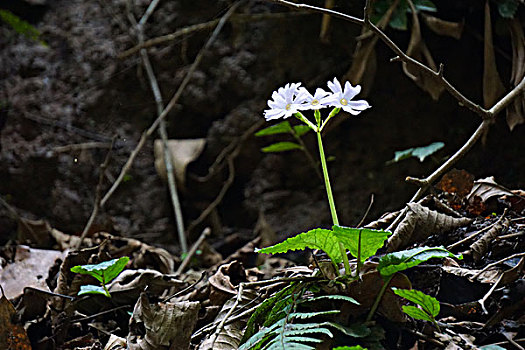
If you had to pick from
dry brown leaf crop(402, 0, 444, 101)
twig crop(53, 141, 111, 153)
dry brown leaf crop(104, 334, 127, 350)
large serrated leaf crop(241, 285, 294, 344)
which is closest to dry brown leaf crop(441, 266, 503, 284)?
large serrated leaf crop(241, 285, 294, 344)

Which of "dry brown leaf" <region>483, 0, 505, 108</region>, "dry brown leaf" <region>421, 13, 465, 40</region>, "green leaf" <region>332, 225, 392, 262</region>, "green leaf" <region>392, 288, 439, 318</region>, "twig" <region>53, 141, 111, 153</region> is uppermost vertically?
"dry brown leaf" <region>421, 13, 465, 40</region>

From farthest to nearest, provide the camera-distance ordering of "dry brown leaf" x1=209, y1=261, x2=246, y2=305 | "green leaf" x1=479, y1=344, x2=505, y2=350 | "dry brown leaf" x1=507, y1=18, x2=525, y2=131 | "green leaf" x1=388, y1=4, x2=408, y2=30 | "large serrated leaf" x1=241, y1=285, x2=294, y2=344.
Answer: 1. "green leaf" x1=388, y1=4, x2=408, y2=30
2. "dry brown leaf" x1=507, y1=18, x2=525, y2=131
3. "dry brown leaf" x1=209, y1=261, x2=246, y2=305
4. "large serrated leaf" x1=241, y1=285, x2=294, y2=344
5. "green leaf" x1=479, y1=344, x2=505, y2=350

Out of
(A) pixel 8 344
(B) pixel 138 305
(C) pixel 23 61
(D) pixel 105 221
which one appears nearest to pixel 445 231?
(B) pixel 138 305

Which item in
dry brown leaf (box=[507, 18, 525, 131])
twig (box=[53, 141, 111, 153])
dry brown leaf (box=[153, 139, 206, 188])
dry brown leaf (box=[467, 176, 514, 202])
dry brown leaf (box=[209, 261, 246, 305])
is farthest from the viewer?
twig (box=[53, 141, 111, 153])

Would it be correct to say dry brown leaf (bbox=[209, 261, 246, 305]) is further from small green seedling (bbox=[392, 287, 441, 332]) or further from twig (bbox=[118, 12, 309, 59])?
twig (bbox=[118, 12, 309, 59])

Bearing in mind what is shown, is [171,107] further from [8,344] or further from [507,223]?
[507,223]

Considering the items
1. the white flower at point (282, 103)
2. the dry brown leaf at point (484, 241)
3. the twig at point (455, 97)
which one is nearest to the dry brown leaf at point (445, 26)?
the twig at point (455, 97)

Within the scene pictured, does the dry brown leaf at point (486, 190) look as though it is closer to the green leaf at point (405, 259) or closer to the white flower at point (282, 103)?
the green leaf at point (405, 259)

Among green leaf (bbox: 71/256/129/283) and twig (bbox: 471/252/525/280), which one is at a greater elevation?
twig (bbox: 471/252/525/280)
